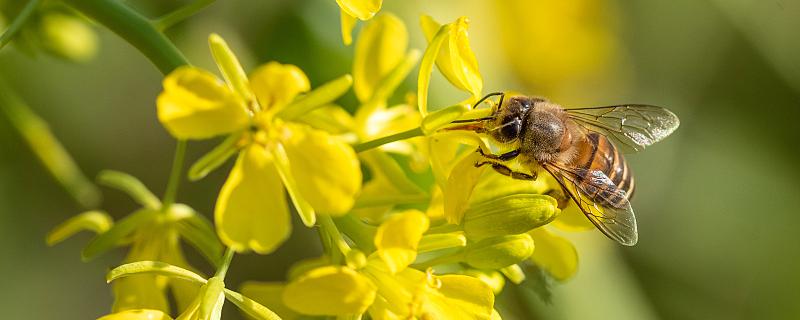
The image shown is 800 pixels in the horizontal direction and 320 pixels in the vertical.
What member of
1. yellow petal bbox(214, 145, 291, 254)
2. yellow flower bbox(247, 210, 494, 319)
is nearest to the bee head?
yellow flower bbox(247, 210, 494, 319)

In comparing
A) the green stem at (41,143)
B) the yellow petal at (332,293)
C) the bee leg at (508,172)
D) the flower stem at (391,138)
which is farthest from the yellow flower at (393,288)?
the green stem at (41,143)

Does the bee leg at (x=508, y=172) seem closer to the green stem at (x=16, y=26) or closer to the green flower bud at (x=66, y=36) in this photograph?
the green stem at (x=16, y=26)

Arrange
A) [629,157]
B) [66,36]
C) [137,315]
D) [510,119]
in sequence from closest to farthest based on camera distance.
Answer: [137,315], [510,119], [66,36], [629,157]

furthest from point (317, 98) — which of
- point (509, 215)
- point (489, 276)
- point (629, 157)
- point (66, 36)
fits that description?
point (629, 157)

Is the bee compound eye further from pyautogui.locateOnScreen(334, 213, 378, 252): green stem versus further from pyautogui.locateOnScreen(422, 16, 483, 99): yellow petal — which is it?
pyautogui.locateOnScreen(334, 213, 378, 252): green stem

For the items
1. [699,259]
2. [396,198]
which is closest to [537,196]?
[396,198]

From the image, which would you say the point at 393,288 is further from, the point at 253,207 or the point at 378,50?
the point at 378,50
